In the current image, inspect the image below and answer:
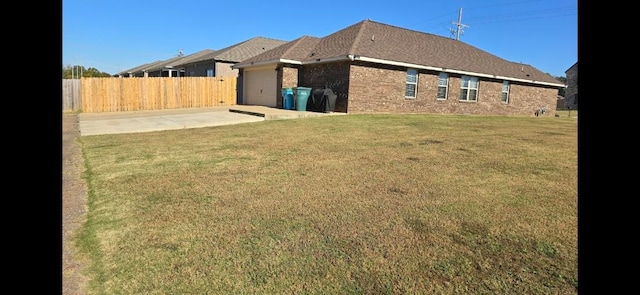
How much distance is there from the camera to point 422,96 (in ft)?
68.9

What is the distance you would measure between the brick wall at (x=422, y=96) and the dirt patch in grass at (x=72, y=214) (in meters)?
12.1

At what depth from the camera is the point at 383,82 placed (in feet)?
63.2

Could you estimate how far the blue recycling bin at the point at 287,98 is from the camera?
66.4 ft

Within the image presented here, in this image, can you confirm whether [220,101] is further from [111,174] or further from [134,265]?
[134,265]

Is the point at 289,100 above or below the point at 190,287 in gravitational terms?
above

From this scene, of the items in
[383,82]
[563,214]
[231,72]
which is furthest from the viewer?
[231,72]

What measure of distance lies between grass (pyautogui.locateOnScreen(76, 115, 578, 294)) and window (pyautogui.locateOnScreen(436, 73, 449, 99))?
1385cm

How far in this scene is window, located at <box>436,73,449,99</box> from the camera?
2189 cm

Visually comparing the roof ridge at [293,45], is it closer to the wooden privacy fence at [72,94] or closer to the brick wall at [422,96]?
the brick wall at [422,96]

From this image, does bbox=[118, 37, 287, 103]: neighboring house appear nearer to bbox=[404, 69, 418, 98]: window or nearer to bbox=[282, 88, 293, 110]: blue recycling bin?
bbox=[282, 88, 293, 110]: blue recycling bin

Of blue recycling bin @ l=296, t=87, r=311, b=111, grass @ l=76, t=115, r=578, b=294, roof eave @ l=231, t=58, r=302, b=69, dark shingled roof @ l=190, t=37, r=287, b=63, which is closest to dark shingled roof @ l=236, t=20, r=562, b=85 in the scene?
roof eave @ l=231, t=58, r=302, b=69

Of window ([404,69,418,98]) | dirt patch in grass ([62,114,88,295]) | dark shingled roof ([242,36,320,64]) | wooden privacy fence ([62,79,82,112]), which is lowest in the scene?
dirt patch in grass ([62,114,88,295])

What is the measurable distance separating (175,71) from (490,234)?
42.2 m

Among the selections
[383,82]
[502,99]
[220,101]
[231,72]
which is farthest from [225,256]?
[231,72]
